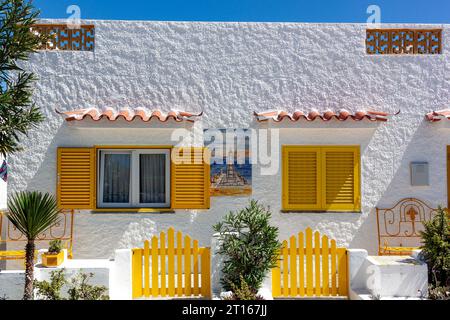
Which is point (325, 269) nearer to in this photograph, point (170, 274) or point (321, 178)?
point (321, 178)

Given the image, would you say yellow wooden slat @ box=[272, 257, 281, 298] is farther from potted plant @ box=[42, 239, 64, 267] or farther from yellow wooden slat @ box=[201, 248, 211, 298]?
potted plant @ box=[42, 239, 64, 267]

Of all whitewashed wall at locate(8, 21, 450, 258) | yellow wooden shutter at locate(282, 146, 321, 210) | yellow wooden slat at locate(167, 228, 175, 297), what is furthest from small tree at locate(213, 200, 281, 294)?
yellow wooden shutter at locate(282, 146, 321, 210)

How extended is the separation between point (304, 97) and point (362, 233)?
363cm

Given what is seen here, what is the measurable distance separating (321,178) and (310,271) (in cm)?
291

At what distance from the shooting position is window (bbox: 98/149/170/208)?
9.77 m

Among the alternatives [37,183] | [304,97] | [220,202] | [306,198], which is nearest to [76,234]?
[37,183]

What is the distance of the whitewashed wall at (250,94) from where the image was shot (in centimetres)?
958

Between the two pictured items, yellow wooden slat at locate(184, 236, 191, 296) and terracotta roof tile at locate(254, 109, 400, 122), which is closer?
yellow wooden slat at locate(184, 236, 191, 296)

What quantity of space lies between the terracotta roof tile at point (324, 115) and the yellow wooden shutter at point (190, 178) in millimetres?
1755

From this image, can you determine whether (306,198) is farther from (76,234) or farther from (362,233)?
(76,234)

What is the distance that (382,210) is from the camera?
974 centimetres

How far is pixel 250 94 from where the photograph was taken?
9.92 m

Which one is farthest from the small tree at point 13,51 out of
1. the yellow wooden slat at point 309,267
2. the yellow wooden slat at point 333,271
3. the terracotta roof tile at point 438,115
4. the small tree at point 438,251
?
the terracotta roof tile at point 438,115

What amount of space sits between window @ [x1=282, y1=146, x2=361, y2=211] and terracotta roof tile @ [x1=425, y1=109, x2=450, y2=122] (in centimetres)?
192
